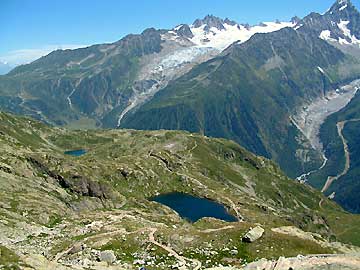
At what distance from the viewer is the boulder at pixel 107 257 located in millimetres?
79350

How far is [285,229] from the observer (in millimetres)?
118625

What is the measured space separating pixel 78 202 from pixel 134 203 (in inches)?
1021

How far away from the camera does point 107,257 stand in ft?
264

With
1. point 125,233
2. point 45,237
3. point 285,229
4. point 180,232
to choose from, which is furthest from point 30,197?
point 285,229

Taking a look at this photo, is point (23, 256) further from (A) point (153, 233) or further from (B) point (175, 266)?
(A) point (153, 233)

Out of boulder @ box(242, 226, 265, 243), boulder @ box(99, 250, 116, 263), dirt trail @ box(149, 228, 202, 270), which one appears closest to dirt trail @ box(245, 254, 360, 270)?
dirt trail @ box(149, 228, 202, 270)

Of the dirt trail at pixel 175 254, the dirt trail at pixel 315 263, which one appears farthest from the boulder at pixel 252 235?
the dirt trail at pixel 315 263

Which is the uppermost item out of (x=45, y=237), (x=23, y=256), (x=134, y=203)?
(x=23, y=256)

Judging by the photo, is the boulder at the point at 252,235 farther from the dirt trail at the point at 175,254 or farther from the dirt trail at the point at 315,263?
the dirt trail at the point at 315,263

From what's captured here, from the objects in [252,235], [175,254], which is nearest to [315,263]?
[175,254]

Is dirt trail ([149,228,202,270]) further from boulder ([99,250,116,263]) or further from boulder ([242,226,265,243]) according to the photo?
boulder ([242,226,265,243])

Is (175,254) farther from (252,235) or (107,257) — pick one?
(252,235)

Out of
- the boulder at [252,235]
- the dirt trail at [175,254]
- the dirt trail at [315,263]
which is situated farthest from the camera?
the boulder at [252,235]

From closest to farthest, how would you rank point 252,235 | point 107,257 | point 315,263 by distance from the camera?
1. point 315,263
2. point 107,257
3. point 252,235
